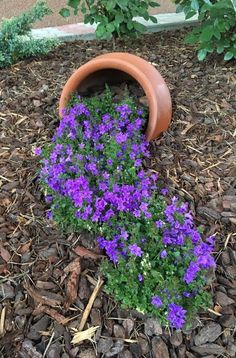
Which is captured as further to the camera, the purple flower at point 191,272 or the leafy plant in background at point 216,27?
the leafy plant in background at point 216,27

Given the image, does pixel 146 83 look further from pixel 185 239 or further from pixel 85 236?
pixel 185 239

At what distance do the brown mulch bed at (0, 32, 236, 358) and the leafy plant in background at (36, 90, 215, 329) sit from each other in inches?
3.4

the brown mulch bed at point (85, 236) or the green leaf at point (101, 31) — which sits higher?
the green leaf at point (101, 31)

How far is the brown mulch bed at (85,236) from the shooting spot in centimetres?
158

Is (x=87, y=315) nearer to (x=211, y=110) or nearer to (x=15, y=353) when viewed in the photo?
(x=15, y=353)

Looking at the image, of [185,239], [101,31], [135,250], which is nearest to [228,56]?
[101,31]

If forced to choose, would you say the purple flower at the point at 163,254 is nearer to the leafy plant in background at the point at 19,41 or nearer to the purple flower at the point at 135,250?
the purple flower at the point at 135,250

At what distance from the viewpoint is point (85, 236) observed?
1896 millimetres

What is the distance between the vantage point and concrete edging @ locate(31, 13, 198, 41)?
12.5 ft

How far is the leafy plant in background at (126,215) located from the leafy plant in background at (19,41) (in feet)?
3.49

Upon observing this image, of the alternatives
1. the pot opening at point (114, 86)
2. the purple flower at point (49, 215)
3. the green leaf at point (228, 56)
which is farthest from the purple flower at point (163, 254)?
the green leaf at point (228, 56)

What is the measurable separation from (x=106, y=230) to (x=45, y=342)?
44 centimetres

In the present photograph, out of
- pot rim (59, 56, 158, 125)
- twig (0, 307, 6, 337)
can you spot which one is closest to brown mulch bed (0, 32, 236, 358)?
twig (0, 307, 6, 337)

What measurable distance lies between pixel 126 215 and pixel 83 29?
2.63m
